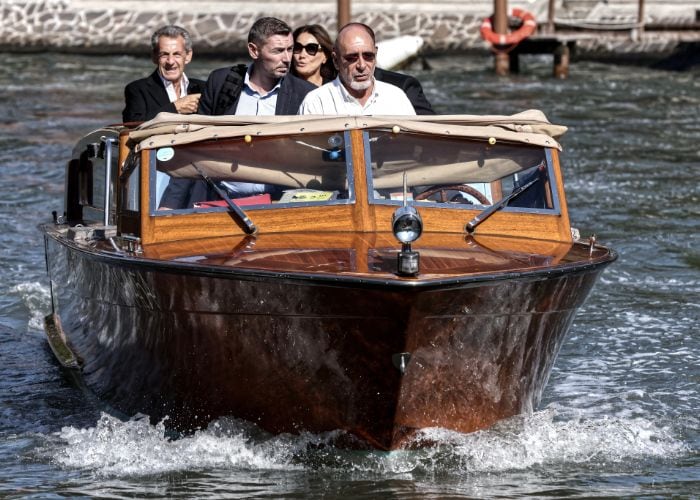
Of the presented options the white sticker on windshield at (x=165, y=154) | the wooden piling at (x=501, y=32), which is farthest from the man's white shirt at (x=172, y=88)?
the wooden piling at (x=501, y=32)

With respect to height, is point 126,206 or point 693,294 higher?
point 126,206

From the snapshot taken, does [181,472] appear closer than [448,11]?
Yes

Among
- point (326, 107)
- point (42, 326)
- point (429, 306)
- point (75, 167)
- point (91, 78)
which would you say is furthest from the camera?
point (91, 78)

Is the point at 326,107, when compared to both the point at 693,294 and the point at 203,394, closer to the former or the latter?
the point at 203,394

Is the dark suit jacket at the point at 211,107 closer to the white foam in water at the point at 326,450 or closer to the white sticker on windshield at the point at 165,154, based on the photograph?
the white sticker on windshield at the point at 165,154

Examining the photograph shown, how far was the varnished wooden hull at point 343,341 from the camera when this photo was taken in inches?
241

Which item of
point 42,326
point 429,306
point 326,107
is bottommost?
point 42,326

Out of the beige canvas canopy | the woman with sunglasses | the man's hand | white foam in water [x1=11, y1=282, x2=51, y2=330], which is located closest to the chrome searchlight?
the beige canvas canopy

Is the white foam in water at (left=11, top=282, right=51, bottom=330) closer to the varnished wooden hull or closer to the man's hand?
the man's hand

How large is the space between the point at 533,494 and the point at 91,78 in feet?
68.9

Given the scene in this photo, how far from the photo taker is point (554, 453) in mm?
6957

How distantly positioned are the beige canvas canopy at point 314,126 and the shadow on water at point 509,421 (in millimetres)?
1316

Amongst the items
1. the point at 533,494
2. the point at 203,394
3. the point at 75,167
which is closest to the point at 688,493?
the point at 533,494

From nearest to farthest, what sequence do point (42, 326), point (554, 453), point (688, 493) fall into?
point (688, 493)
point (554, 453)
point (42, 326)
